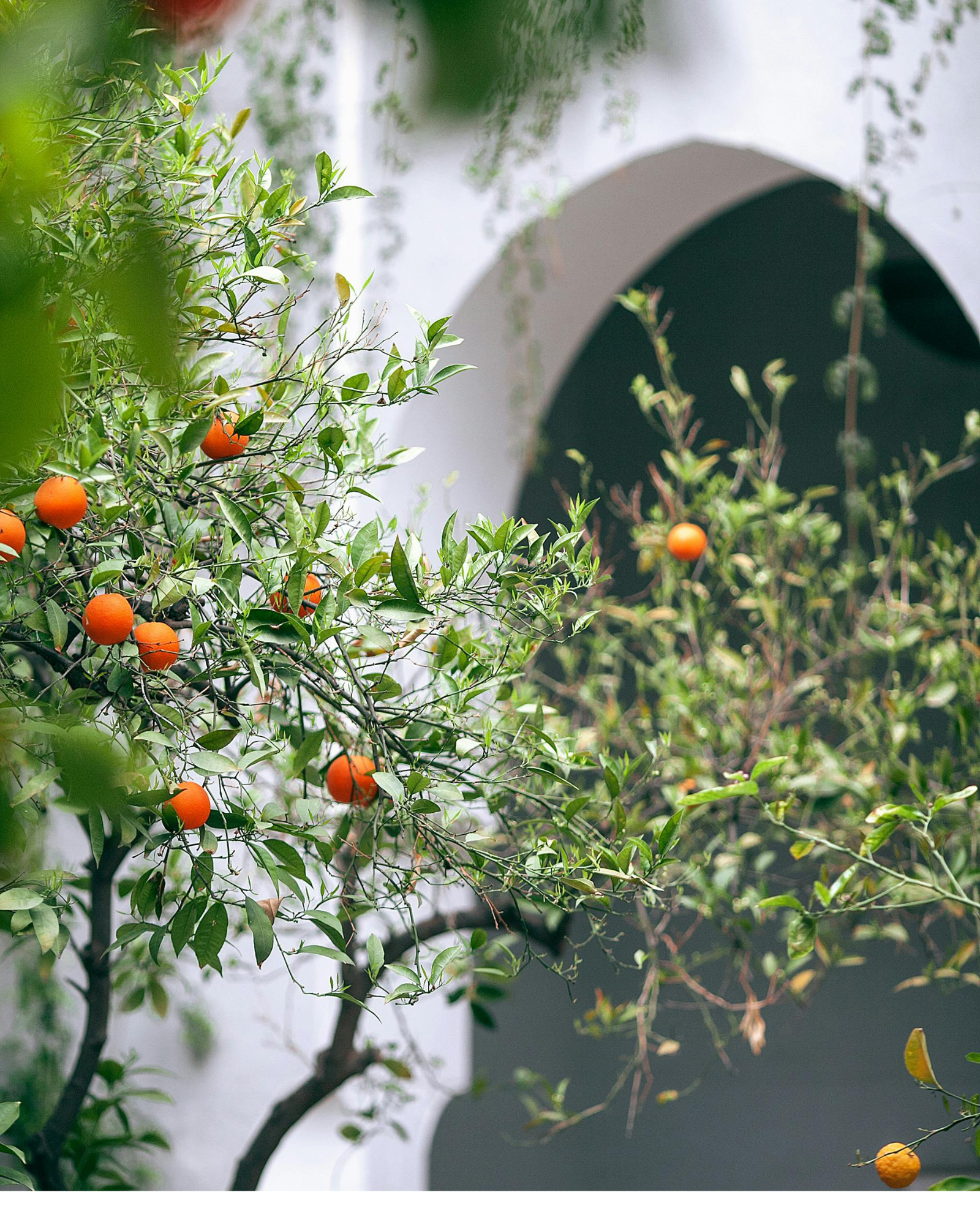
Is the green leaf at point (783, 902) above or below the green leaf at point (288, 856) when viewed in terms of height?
below

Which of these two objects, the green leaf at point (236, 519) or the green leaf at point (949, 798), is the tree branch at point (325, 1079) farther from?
the green leaf at point (236, 519)

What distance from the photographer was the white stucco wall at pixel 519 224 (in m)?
2.09

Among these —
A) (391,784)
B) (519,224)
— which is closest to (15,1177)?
(391,784)

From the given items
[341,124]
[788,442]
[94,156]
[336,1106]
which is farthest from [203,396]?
[788,442]

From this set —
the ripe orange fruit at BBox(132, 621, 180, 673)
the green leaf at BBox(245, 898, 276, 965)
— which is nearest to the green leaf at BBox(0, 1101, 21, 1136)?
the green leaf at BBox(245, 898, 276, 965)

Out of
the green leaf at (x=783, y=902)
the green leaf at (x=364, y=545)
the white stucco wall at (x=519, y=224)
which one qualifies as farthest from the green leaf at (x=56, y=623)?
the white stucco wall at (x=519, y=224)

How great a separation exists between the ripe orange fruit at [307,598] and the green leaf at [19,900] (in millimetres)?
280

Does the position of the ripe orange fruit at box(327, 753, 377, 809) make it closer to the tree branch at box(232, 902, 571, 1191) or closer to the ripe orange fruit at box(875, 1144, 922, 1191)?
the tree branch at box(232, 902, 571, 1191)

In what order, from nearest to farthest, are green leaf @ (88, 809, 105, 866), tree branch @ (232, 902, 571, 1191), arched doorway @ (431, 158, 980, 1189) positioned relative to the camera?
green leaf @ (88, 809, 105, 866) < tree branch @ (232, 902, 571, 1191) < arched doorway @ (431, 158, 980, 1189)

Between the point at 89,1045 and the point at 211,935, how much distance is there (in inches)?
29.7

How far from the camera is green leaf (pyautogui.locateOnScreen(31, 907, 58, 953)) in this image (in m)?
0.83

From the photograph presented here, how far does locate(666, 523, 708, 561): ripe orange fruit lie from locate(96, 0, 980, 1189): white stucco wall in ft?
2.41

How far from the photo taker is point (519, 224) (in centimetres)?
242

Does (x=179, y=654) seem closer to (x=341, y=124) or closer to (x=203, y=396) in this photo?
(x=203, y=396)
